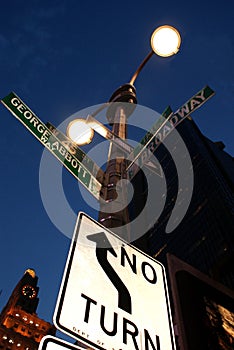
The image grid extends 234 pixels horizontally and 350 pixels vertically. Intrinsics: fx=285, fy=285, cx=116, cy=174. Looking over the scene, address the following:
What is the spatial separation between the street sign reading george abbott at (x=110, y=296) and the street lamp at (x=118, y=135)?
50cm

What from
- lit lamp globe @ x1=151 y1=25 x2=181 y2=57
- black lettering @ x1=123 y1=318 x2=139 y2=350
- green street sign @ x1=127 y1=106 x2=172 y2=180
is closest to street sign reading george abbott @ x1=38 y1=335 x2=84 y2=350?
black lettering @ x1=123 y1=318 x2=139 y2=350

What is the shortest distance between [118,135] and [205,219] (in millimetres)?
83985

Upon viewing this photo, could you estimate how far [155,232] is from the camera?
105 meters

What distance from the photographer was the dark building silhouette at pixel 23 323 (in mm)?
67375

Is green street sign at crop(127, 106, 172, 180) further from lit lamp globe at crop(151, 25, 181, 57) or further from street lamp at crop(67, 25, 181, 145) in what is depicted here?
lit lamp globe at crop(151, 25, 181, 57)

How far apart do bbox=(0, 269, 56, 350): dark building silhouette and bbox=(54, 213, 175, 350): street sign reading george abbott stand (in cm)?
7461

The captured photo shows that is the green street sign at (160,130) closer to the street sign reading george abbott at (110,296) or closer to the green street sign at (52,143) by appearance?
the green street sign at (52,143)

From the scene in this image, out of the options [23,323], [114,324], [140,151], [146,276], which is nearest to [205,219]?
[23,323]

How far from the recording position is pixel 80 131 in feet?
18.2

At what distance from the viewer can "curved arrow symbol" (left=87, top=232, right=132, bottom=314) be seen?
2.24m

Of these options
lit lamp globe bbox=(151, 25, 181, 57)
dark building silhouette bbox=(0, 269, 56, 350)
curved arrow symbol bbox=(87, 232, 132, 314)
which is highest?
dark building silhouette bbox=(0, 269, 56, 350)

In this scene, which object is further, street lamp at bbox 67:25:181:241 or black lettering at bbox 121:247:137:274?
street lamp at bbox 67:25:181:241

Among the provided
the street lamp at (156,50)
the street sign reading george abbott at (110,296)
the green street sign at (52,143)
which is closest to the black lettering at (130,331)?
the street sign reading george abbott at (110,296)

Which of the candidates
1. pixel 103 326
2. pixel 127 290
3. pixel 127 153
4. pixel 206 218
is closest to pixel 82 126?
pixel 127 153
